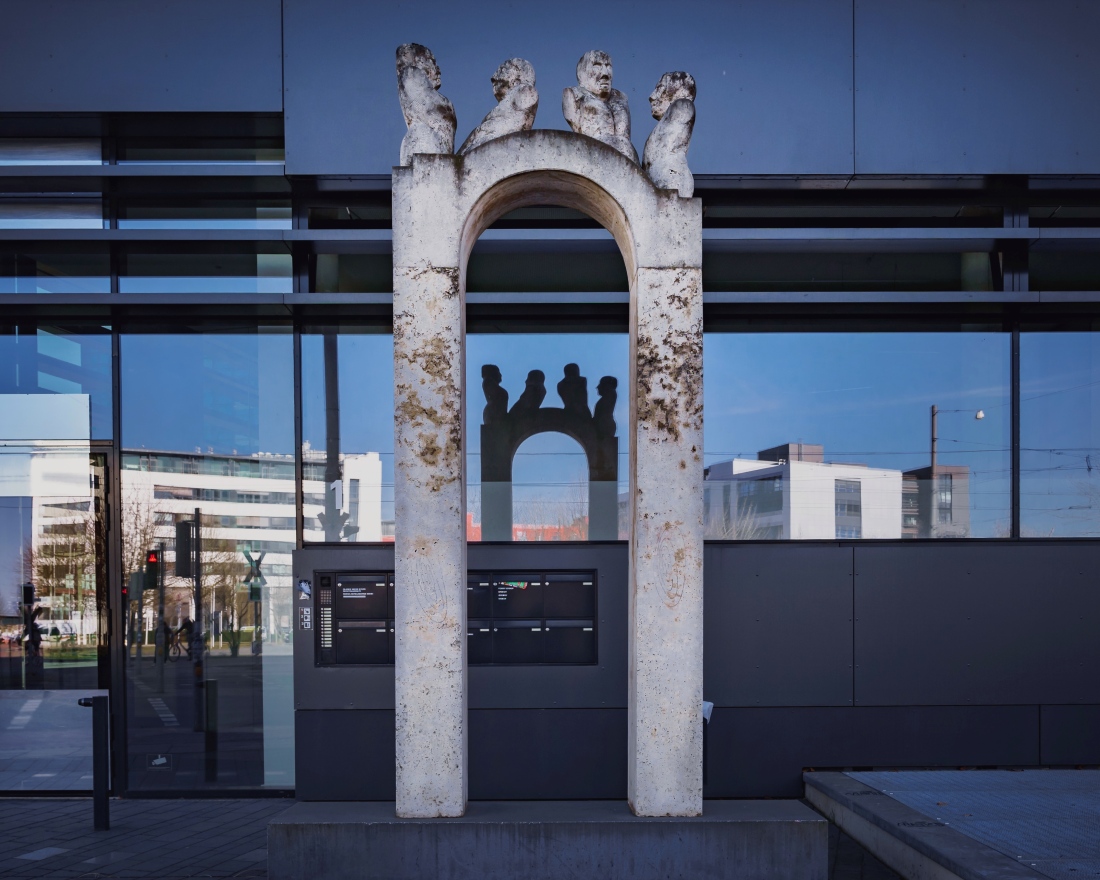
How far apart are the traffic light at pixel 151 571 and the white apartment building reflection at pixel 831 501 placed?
16.0ft

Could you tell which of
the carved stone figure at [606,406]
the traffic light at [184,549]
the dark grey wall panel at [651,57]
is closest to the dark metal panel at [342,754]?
the traffic light at [184,549]

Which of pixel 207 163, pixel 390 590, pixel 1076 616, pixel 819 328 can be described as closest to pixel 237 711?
pixel 390 590

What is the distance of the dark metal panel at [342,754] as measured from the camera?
24.6 ft

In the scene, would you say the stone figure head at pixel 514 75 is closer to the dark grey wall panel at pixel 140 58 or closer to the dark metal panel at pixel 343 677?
the dark grey wall panel at pixel 140 58

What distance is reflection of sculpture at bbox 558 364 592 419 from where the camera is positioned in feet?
25.9

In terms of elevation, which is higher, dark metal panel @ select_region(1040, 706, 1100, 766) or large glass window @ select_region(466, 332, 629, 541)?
large glass window @ select_region(466, 332, 629, 541)

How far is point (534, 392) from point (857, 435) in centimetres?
288

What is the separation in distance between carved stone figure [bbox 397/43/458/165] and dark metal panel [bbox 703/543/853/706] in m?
4.16

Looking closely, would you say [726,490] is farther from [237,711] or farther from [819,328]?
[237,711]

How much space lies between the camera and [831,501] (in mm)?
7816

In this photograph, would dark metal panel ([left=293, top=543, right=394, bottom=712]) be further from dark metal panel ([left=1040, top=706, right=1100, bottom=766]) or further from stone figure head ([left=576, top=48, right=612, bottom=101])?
dark metal panel ([left=1040, top=706, right=1100, bottom=766])

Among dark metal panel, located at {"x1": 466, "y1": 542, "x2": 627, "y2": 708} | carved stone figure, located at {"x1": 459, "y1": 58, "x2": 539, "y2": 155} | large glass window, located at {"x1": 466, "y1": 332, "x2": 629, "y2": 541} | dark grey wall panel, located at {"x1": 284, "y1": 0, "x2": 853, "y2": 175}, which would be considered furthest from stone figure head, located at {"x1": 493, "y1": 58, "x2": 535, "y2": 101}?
dark metal panel, located at {"x1": 466, "y1": 542, "x2": 627, "y2": 708}

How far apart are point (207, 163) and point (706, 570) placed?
5.69 metres

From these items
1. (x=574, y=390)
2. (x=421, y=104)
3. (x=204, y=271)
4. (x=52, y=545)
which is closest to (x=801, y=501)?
(x=574, y=390)
